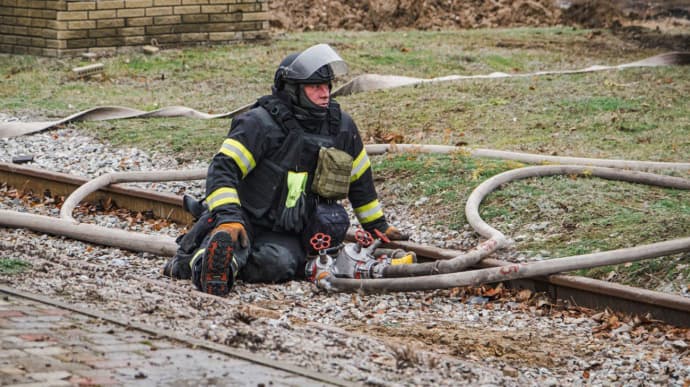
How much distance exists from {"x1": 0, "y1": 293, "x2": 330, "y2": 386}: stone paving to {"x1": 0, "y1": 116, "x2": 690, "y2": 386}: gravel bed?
11.0 inches

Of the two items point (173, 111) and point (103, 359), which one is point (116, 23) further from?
point (103, 359)

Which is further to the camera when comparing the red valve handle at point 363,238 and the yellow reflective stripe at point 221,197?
the red valve handle at point 363,238

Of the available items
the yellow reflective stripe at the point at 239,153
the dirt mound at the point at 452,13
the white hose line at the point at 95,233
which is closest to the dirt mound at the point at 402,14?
the dirt mound at the point at 452,13

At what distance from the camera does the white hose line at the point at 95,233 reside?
27.9 feet

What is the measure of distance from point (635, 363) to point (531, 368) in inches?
24.3

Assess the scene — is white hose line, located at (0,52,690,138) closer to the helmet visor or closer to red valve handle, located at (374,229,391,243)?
red valve handle, located at (374,229,391,243)

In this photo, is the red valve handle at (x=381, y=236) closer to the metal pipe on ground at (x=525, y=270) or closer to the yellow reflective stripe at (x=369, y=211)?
the yellow reflective stripe at (x=369, y=211)

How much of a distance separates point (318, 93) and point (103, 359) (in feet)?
9.74

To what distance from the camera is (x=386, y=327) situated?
6789 millimetres

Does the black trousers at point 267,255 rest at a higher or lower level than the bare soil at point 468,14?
lower

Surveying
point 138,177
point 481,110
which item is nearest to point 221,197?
point 138,177

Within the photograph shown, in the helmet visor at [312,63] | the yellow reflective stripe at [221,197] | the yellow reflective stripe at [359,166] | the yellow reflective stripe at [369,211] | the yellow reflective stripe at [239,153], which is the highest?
the helmet visor at [312,63]

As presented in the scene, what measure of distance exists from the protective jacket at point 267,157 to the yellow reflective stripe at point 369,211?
9.3 inches

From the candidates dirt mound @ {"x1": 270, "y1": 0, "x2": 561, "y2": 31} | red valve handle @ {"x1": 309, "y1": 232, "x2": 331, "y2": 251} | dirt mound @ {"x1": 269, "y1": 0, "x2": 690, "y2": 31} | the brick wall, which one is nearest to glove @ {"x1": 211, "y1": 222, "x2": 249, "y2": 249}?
red valve handle @ {"x1": 309, "y1": 232, "x2": 331, "y2": 251}
